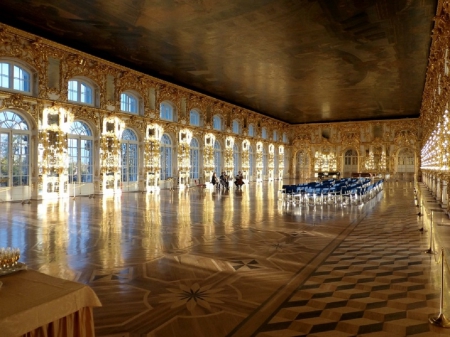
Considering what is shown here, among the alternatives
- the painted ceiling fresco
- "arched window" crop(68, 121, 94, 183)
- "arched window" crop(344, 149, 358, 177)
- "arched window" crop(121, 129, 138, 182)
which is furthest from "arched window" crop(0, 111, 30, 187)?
"arched window" crop(344, 149, 358, 177)

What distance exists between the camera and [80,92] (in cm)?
1753

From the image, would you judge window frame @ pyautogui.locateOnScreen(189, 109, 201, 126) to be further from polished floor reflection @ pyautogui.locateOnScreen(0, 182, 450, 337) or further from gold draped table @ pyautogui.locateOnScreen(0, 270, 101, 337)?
gold draped table @ pyautogui.locateOnScreen(0, 270, 101, 337)

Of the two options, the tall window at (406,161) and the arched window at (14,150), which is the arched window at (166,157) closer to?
the arched window at (14,150)

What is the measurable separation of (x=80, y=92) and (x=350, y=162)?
3074 centimetres

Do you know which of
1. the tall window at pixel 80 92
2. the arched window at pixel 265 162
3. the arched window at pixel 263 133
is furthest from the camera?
the arched window at pixel 265 162

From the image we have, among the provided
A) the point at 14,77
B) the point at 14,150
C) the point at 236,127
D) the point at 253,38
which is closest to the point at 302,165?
the point at 236,127

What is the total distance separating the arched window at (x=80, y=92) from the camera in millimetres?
17112

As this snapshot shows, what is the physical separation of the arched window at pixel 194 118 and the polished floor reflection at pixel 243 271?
16330 mm

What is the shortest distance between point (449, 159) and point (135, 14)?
10.6m

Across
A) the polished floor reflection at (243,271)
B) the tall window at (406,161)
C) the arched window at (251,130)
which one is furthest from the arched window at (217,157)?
the tall window at (406,161)

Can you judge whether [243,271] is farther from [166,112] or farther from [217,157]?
[217,157]

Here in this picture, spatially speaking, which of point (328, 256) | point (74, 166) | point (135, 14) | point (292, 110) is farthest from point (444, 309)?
point (292, 110)

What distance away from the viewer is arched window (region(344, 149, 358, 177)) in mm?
39731

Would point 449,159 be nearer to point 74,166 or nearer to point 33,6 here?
point 33,6
